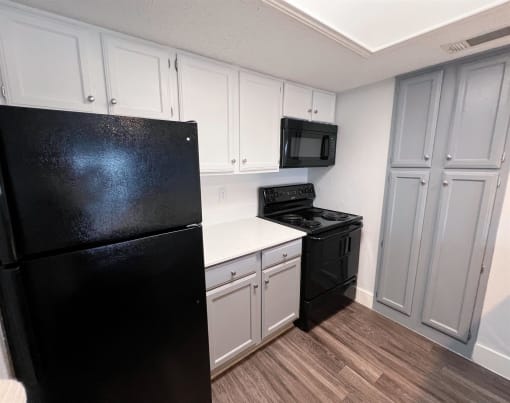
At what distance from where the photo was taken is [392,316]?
7.25 ft

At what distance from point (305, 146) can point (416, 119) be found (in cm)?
91

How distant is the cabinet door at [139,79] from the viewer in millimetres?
1251

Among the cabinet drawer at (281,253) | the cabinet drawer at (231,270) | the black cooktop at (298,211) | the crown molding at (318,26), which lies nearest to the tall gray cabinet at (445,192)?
the black cooktop at (298,211)

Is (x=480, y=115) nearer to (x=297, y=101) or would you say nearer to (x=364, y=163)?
(x=364, y=163)

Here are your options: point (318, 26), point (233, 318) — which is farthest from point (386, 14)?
point (233, 318)

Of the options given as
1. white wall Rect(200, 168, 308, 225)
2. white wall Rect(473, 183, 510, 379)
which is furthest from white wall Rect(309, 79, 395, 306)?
white wall Rect(473, 183, 510, 379)

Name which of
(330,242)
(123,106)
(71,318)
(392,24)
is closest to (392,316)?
(330,242)

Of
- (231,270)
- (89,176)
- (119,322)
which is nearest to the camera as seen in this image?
(89,176)

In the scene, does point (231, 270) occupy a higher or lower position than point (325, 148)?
lower

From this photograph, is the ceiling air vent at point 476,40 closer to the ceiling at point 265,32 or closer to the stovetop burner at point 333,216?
the ceiling at point 265,32

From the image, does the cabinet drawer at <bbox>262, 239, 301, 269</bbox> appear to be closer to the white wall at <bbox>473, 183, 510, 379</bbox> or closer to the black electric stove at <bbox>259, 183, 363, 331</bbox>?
the black electric stove at <bbox>259, 183, 363, 331</bbox>

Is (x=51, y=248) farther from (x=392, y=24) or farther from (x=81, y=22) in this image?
(x=392, y=24)

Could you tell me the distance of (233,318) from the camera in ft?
5.19

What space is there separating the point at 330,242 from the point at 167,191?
4.96ft
